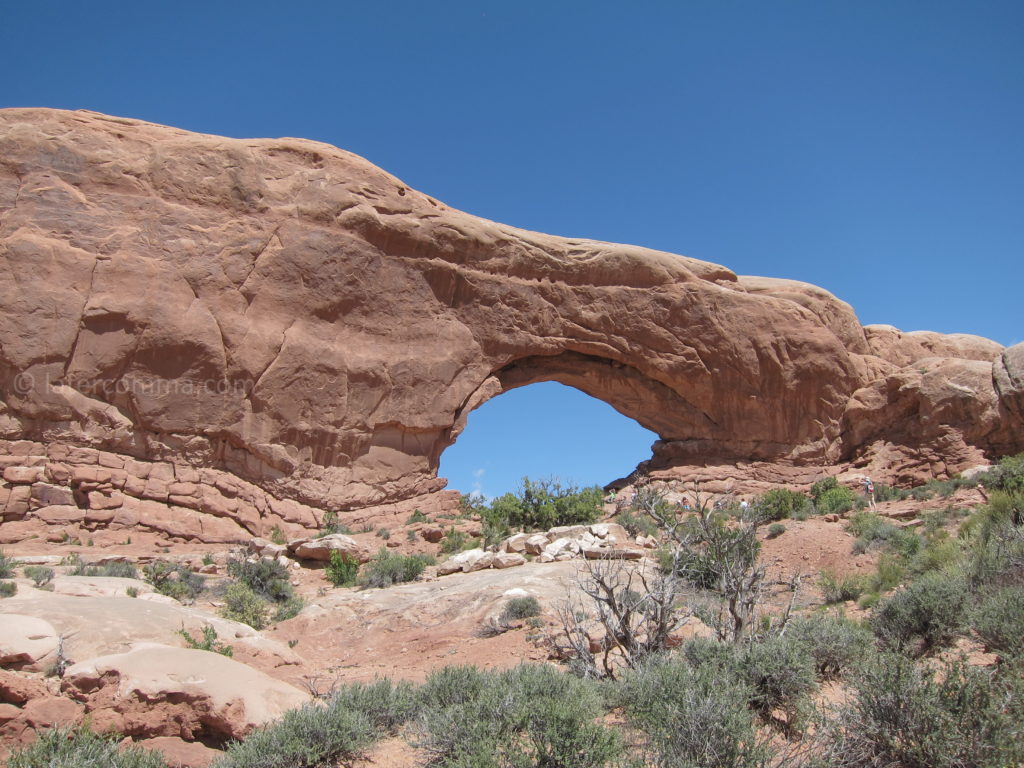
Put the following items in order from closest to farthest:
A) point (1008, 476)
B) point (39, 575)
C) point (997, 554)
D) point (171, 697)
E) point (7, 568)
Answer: point (171, 697) < point (997, 554) < point (39, 575) < point (7, 568) < point (1008, 476)

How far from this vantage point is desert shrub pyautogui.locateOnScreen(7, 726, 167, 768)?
4.23 meters

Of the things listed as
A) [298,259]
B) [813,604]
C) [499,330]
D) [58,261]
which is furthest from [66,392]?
[813,604]

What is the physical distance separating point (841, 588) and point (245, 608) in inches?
353

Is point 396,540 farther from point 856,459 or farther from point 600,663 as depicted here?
point 856,459

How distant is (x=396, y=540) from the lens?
619 inches

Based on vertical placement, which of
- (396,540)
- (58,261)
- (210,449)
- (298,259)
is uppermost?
(298,259)

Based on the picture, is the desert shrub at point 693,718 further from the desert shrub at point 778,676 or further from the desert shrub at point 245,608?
the desert shrub at point 245,608

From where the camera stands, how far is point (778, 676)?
5602 millimetres

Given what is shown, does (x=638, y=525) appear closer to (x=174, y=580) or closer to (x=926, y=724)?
(x=174, y=580)

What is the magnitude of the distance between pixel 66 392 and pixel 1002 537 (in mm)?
16309

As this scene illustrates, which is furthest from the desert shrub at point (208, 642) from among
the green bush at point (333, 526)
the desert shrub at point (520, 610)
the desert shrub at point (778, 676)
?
the green bush at point (333, 526)

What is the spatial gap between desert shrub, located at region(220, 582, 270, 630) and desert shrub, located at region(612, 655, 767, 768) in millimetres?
6840

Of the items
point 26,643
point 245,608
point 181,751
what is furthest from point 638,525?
point 26,643

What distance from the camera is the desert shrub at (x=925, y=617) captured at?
6696 millimetres
